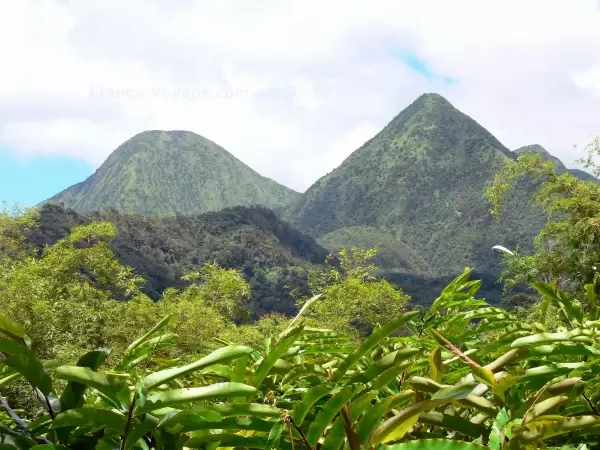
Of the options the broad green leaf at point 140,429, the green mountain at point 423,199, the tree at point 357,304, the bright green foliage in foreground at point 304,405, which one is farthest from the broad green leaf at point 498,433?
the green mountain at point 423,199

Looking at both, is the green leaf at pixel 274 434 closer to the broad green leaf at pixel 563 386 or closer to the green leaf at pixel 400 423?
the green leaf at pixel 400 423

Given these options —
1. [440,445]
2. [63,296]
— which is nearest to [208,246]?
[63,296]

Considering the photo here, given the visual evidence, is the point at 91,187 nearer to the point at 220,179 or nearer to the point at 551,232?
the point at 220,179

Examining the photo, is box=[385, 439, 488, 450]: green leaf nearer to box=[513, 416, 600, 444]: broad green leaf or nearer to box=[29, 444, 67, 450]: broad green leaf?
box=[513, 416, 600, 444]: broad green leaf

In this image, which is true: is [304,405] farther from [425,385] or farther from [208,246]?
[208,246]

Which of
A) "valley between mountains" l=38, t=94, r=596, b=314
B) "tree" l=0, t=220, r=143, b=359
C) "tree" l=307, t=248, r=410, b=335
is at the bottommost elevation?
"tree" l=307, t=248, r=410, b=335

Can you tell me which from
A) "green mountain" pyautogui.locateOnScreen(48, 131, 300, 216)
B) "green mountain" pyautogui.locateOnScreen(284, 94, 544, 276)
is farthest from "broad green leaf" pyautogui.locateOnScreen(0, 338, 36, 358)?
"green mountain" pyautogui.locateOnScreen(48, 131, 300, 216)
